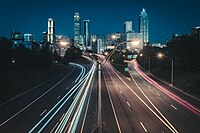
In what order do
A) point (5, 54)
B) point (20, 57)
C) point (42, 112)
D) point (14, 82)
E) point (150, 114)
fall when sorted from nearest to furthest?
point (150, 114) → point (42, 112) → point (14, 82) → point (5, 54) → point (20, 57)

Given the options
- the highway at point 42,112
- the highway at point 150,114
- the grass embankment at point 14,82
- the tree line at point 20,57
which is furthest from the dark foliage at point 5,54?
the highway at point 150,114

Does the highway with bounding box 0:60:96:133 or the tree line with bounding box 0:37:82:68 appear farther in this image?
the tree line with bounding box 0:37:82:68

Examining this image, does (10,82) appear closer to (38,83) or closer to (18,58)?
(38,83)

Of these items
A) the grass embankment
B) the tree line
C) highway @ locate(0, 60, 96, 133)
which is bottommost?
highway @ locate(0, 60, 96, 133)

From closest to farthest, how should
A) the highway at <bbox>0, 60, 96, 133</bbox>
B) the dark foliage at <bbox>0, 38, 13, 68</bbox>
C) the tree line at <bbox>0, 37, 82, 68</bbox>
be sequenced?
the highway at <bbox>0, 60, 96, 133</bbox> < the dark foliage at <bbox>0, 38, 13, 68</bbox> < the tree line at <bbox>0, 37, 82, 68</bbox>

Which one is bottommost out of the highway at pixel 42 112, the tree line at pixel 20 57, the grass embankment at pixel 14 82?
the highway at pixel 42 112

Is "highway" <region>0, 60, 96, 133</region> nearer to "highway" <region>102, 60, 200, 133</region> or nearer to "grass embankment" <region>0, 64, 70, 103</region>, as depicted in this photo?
"grass embankment" <region>0, 64, 70, 103</region>

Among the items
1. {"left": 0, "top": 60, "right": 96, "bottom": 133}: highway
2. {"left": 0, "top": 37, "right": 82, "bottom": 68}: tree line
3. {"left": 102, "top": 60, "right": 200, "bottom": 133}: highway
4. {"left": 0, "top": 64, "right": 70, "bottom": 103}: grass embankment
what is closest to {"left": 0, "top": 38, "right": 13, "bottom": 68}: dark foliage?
{"left": 0, "top": 37, "right": 82, "bottom": 68}: tree line

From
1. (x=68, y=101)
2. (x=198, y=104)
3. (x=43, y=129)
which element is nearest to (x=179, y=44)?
(x=198, y=104)

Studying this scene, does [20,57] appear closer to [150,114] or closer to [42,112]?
[42,112]

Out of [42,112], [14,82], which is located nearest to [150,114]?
[42,112]

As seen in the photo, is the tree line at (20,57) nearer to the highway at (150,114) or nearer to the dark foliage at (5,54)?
the dark foliage at (5,54)

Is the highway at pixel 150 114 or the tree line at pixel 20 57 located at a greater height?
the tree line at pixel 20 57

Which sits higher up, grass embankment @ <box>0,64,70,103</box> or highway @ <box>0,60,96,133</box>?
grass embankment @ <box>0,64,70,103</box>
